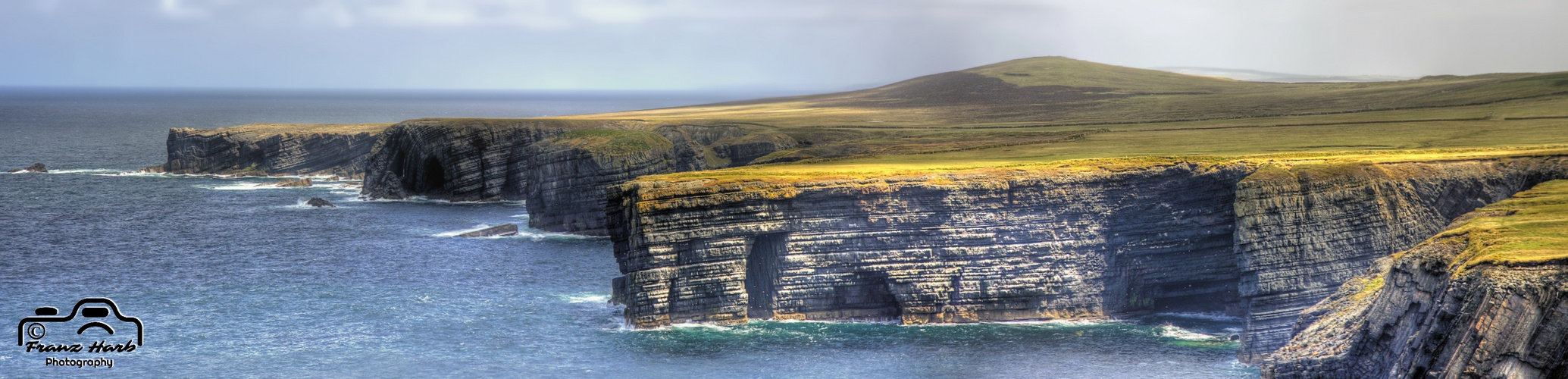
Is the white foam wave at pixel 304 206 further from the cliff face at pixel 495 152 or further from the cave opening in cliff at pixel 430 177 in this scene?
the cave opening in cliff at pixel 430 177

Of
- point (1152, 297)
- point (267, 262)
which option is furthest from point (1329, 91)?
point (267, 262)

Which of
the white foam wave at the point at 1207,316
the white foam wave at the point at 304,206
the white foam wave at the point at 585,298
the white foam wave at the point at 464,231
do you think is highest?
the white foam wave at the point at 1207,316

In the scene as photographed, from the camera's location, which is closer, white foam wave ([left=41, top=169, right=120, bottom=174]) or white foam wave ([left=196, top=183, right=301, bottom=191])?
white foam wave ([left=196, top=183, right=301, bottom=191])

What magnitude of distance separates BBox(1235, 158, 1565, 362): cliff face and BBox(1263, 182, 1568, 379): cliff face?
7836 mm

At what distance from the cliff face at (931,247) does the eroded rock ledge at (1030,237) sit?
0.27ft

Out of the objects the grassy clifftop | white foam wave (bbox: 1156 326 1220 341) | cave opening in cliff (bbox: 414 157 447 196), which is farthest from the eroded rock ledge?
cave opening in cliff (bbox: 414 157 447 196)

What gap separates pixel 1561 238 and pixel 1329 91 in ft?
382

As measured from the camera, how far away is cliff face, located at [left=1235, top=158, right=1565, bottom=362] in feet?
201

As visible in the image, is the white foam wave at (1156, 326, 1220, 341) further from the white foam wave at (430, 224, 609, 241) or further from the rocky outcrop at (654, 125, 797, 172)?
the rocky outcrop at (654, 125, 797, 172)

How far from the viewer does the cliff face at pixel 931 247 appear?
2486 inches

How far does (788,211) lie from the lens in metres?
64.1

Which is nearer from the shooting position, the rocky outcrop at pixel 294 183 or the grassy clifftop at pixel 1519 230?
the grassy clifftop at pixel 1519 230

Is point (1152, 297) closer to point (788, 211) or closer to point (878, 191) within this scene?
point (878, 191)

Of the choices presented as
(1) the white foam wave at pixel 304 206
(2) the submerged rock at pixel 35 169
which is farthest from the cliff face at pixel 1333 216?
(2) the submerged rock at pixel 35 169
